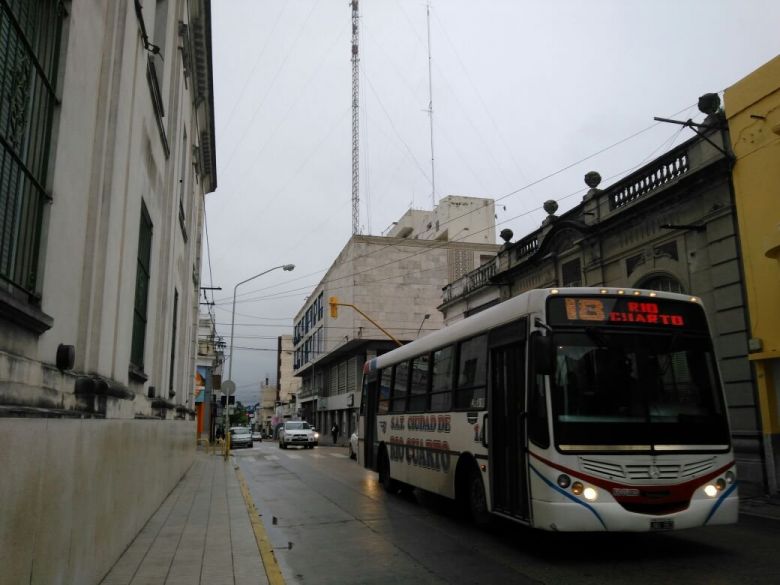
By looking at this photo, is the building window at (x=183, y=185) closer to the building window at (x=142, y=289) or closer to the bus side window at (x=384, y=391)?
the building window at (x=142, y=289)

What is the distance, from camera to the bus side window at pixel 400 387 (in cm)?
1284

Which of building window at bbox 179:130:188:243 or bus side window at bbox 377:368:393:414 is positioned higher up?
building window at bbox 179:130:188:243

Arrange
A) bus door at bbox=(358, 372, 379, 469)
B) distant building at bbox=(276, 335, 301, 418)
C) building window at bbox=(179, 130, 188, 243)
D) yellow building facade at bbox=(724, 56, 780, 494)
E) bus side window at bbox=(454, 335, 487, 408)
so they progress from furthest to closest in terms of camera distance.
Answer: distant building at bbox=(276, 335, 301, 418) → building window at bbox=(179, 130, 188, 243) → bus door at bbox=(358, 372, 379, 469) → yellow building facade at bbox=(724, 56, 780, 494) → bus side window at bbox=(454, 335, 487, 408)

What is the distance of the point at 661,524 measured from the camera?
682 centimetres

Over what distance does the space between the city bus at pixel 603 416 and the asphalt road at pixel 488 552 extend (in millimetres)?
470

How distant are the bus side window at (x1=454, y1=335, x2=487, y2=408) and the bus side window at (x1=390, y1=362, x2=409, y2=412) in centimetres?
289

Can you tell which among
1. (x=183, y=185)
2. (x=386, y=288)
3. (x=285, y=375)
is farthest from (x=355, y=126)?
(x=285, y=375)

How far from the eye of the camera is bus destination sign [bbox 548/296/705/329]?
7590 millimetres

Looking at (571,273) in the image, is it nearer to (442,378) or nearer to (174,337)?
(442,378)

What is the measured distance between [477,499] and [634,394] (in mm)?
3056

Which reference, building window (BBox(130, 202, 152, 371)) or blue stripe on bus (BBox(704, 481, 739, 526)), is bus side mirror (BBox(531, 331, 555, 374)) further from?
building window (BBox(130, 202, 152, 371))

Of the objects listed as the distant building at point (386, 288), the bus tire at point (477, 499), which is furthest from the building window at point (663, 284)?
the distant building at point (386, 288)

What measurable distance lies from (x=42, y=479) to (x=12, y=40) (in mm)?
2965

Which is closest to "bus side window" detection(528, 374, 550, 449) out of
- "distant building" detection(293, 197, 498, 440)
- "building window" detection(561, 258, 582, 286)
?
"building window" detection(561, 258, 582, 286)
